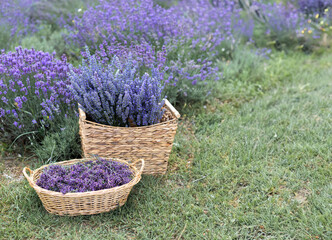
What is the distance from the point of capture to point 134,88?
2.43 meters

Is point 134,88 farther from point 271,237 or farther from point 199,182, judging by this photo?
point 271,237

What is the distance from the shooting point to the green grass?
2113 mm

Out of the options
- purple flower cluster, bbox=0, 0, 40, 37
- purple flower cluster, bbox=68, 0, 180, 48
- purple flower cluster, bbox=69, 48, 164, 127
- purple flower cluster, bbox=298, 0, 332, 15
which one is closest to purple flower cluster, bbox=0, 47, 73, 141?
purple flower cluster, bbox=69, 48, 164, 127

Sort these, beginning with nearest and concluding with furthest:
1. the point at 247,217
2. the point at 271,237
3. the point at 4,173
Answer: the point at 271,237 → the point at 247,217 → the point at 4,173

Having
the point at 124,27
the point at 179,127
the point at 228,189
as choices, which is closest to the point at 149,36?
the point at 124,27

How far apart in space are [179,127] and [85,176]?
50.4 inches

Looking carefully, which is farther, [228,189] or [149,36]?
[149,36]

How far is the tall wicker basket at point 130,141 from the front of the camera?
2354 millimetres

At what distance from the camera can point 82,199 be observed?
2.09 metres

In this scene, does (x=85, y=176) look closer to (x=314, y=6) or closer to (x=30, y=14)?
(x=30, y=14)

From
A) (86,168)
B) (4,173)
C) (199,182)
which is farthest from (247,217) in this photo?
(4,173)

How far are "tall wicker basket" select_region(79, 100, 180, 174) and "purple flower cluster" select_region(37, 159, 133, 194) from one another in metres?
0.10

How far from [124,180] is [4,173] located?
3.37ft

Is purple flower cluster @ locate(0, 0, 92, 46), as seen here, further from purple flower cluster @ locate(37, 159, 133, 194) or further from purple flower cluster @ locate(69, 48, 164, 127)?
purple flower cluster @ locate(37, 159, 133, 194)
